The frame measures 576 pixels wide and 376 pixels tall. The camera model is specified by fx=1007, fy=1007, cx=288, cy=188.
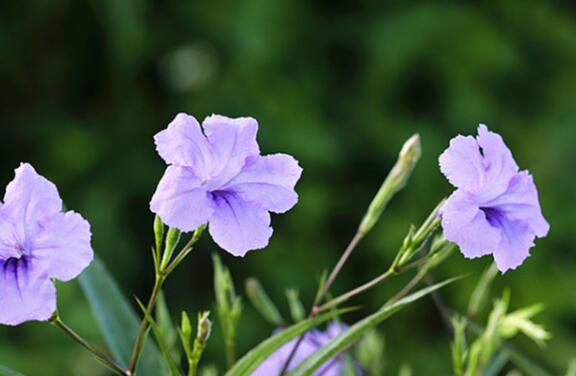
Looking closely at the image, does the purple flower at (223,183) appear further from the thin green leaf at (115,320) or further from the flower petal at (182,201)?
the thin green leaf at (115,320)

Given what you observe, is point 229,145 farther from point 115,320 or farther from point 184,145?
point 115,320

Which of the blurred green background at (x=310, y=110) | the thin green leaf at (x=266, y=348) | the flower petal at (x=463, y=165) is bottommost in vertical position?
the blurred green background at (x=310, y=110)

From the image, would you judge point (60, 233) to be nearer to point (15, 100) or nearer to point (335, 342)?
point (335, 342)

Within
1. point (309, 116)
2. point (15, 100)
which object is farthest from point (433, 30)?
point (15, 100)

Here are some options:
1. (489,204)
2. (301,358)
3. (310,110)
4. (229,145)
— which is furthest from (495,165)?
(310,110)

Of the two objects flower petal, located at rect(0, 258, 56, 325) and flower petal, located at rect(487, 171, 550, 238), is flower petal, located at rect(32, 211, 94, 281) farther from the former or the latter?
flower petal, located at rect(487, 171, 550, 238)

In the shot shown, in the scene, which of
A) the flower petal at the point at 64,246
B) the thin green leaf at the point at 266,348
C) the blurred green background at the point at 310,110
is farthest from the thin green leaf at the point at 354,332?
the blurred green background at the point at 310,110

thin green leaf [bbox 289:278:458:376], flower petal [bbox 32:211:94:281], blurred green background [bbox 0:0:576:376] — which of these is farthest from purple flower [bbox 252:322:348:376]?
blurred green background [bbox 0:0:576:376]
